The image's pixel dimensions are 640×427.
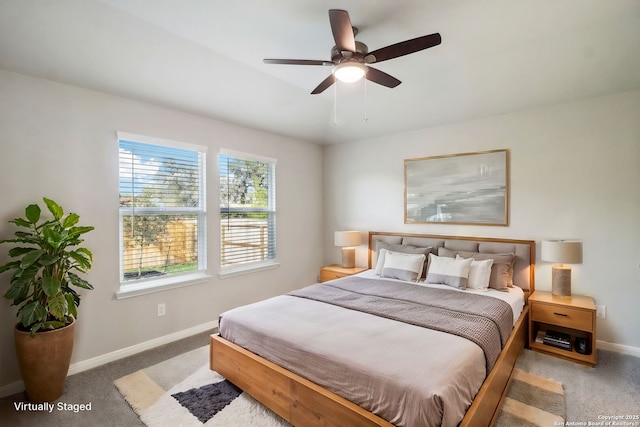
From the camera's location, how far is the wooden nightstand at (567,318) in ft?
8.93

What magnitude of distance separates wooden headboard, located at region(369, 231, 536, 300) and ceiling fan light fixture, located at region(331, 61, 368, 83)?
97.3 inches

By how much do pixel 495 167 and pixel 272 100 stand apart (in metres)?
2.70

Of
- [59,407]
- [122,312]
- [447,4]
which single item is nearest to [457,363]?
[447,4]

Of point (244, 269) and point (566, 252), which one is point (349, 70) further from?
point (244, 269)

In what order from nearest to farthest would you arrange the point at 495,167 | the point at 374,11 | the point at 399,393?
the point at 399,393 → the point at 374,11 → the point at 495,167

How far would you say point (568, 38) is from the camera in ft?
7.96

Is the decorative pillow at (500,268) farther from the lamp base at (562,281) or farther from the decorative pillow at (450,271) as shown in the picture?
the lamp base at (562,281)

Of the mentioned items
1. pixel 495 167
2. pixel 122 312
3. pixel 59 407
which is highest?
pixel 495 167

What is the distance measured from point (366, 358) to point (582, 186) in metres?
2.94

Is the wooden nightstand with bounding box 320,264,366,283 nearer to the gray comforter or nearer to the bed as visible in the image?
the gray comforter

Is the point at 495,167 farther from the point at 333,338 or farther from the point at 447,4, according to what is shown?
the point at 333,338

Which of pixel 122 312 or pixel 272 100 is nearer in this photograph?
pixel 122 312

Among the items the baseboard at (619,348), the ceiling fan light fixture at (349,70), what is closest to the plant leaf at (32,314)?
the ceiling fan light fixture at (349,70)

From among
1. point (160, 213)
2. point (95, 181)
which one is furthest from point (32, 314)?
point (160, 213)
